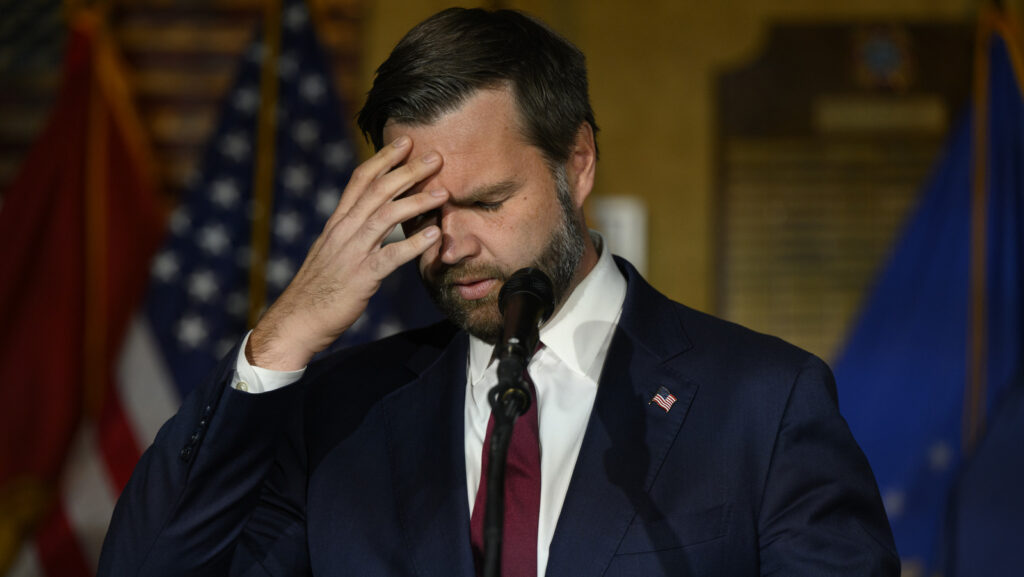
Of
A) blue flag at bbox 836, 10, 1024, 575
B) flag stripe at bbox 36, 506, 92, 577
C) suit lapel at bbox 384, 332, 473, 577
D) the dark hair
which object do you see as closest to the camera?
suit lapel at bbox 384, 332, 473, 577

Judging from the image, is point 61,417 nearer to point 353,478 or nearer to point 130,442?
point 130,442

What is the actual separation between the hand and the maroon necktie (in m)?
0.25

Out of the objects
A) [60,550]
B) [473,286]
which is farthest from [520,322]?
[60,550]

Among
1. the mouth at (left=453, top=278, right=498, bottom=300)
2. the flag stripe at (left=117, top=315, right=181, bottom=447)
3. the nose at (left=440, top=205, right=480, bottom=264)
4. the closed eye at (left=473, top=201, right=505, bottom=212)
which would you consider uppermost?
the closed eye at (left=473, top=201, right=505, bottom=212)

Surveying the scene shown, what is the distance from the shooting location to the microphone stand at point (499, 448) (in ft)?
3.42

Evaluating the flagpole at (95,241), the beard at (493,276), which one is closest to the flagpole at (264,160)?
the flagpole at (95,241)

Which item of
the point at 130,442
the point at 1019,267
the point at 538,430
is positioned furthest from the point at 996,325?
the point at 130,442

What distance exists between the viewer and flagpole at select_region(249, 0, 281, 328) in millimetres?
3516

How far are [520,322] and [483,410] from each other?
1.71 ft

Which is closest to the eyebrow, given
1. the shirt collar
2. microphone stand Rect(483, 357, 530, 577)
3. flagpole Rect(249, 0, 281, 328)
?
the shirt collar

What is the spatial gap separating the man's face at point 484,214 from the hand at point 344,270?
0.09m

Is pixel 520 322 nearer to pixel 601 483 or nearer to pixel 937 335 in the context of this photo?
pixel 601 483

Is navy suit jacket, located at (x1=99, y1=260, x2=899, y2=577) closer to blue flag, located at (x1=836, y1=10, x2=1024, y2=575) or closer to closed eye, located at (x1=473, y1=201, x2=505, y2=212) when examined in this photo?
closed eye, located at (x1=473, y1=201, x2=505, y2=212)

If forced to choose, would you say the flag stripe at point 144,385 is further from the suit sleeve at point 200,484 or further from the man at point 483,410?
the suit sleeve at point 200,484
